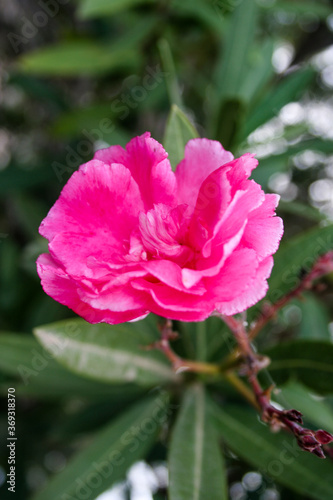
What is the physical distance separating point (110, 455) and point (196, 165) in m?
0.85

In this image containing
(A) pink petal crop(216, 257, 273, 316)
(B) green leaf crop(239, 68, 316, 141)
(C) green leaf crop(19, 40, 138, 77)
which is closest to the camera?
(A) pink petal crop(216, 257, 273, 316)

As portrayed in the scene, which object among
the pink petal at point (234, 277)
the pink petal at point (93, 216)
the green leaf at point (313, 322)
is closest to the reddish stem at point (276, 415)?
the pink petal at point (234, 277)

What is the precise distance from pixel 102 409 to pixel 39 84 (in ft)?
5.13

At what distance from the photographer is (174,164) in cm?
105

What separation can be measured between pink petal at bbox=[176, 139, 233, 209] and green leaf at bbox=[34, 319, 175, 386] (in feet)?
1.36

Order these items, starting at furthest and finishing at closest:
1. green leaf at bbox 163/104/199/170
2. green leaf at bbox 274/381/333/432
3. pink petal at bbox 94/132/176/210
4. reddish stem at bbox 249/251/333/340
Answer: green leaf at bbox 274/381/333/432 → green leaf at bbox 163/104/199/170 → reddish stem at bbox 249/251/333/340 → pink petal at bbox 94/132/176/210

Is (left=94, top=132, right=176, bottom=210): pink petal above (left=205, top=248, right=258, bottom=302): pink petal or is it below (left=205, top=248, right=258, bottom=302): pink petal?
above

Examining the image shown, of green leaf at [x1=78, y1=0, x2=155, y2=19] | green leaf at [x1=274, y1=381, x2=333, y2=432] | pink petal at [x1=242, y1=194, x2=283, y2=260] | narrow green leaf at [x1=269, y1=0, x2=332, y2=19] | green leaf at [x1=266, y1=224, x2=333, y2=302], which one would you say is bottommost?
green leaf at [x1=274, y1=381, x2=333, y2=432]

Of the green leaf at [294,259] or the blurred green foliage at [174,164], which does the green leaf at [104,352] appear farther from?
the green leaf at [294,259]

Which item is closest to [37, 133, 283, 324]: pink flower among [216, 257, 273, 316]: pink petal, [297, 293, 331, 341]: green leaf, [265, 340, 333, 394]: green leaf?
[216, 257, 273, 316]: pink petal

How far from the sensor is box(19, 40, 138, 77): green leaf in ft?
6.46

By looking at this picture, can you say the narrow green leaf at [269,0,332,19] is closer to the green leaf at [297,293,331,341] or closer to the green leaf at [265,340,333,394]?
the green leaf at [297,293,331,341]

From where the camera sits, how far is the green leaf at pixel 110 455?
1.21 m

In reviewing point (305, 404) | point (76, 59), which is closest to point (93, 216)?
point (305, 404)
